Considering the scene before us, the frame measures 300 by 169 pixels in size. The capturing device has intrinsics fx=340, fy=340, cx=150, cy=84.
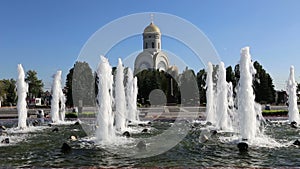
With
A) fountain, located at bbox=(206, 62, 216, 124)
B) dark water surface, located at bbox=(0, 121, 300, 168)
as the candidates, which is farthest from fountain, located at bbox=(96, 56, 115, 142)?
fountain, located at bbox=(206, 62, 216, 124)

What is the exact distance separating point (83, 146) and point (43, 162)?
2419 mm

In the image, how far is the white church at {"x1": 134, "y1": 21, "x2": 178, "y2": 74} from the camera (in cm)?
7781

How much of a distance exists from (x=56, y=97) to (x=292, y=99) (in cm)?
1475

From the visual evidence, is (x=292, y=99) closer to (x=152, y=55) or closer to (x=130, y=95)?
(x=130, y=95)

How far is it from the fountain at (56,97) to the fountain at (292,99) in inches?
556

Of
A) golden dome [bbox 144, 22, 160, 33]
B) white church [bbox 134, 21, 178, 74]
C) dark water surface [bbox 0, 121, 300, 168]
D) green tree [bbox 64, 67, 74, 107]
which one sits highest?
golden dome [bbox 144, 22, 160, 33]

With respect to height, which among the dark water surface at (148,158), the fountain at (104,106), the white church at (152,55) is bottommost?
the dark water surface at (148,158)

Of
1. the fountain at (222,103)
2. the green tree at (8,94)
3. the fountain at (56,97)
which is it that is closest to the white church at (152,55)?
the green tree at (8,94)

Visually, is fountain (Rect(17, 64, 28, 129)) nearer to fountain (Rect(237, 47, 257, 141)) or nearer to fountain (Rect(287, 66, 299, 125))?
fountain (Rect(237, 47, 257, 141))

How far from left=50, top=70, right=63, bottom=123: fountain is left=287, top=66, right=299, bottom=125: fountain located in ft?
46.3

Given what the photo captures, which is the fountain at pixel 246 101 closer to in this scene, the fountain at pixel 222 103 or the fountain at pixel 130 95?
the fountain at pixel 222 103

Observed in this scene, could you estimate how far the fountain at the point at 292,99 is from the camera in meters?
19.7

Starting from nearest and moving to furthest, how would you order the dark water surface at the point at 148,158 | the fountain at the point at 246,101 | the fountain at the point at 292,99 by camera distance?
1. the dark water surface at the point at 148,158
2. the fountain at the point at 246,101
3. the fountain at the point at 292,99

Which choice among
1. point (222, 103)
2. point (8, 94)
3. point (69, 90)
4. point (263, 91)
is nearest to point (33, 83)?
point (8, 94)
